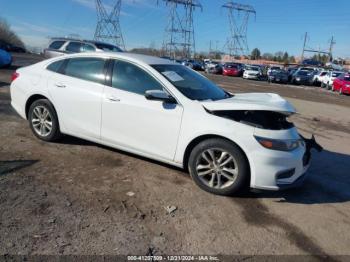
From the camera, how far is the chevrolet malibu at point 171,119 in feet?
14.8

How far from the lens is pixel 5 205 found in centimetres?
391

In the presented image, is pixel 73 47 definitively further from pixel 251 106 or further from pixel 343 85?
pixel 343 85

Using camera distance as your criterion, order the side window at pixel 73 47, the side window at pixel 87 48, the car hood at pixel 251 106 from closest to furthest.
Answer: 1. the car hood at pixel 251 106
2. the side window at pixel 87 48
3. the side window at pixel 73 47

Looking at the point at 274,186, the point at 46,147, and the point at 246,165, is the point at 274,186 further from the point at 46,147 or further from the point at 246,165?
the point at 46,147

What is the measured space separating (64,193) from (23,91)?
2.68 meters

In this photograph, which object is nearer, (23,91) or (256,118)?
(256,118)

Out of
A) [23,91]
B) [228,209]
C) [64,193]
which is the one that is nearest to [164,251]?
[228,209]

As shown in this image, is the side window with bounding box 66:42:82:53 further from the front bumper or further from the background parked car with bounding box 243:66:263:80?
the background parked car with bounding box 243:66:263:80

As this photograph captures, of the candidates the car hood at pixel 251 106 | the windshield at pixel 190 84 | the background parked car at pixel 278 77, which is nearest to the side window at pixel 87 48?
the windshield at pixel 190 84

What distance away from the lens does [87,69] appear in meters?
5.75

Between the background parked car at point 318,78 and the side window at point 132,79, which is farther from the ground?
the side window at point 132,79

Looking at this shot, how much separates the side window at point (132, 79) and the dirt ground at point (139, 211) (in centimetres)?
109

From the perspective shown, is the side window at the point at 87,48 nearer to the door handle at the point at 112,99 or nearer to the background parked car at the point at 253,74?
the door handle at the point at 112,99

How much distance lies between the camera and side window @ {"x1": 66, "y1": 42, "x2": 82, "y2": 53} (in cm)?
1669
